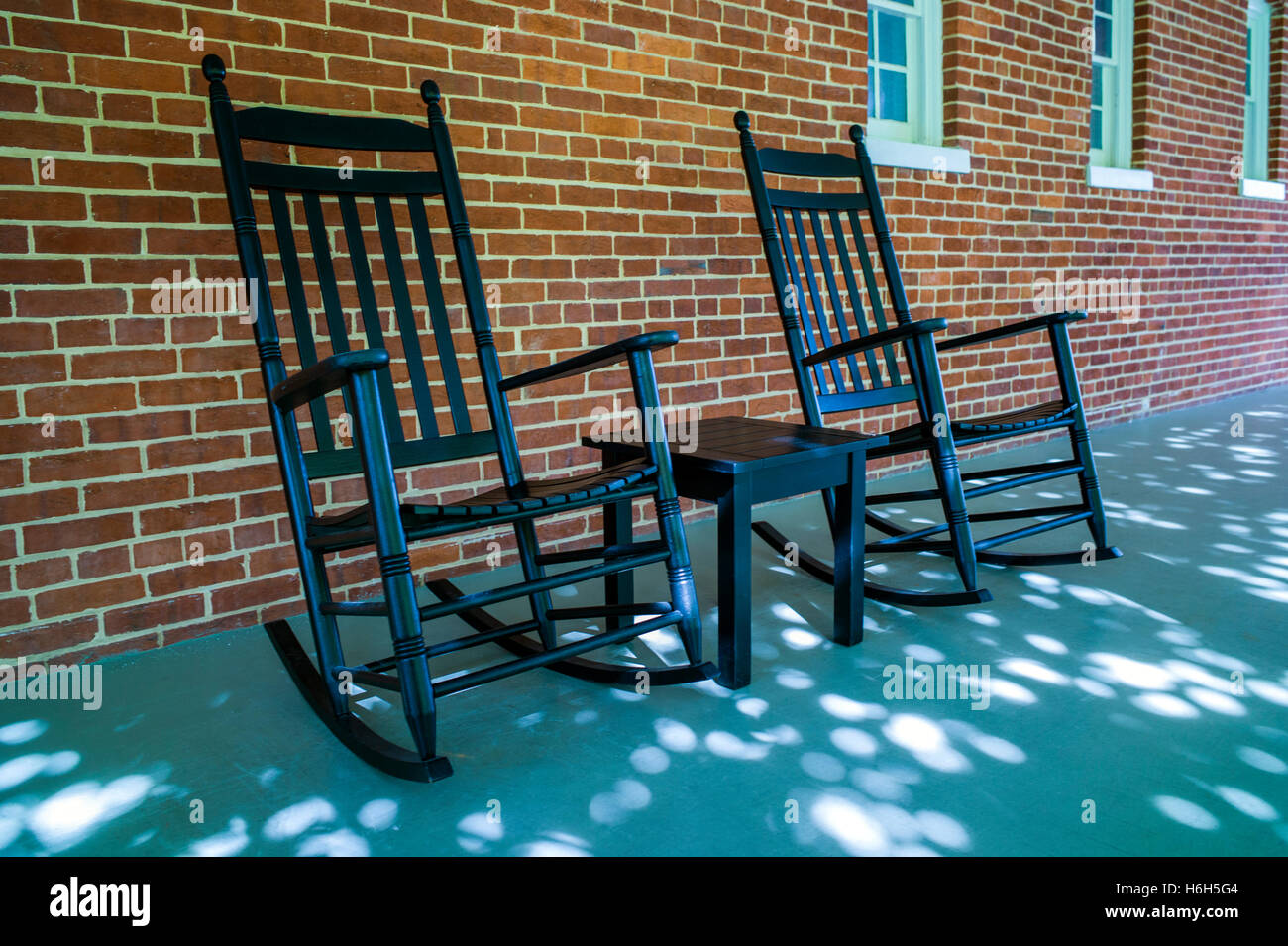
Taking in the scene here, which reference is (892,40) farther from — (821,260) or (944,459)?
(944,459)

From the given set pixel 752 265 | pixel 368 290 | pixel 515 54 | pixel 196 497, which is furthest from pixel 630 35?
pixel 196 497

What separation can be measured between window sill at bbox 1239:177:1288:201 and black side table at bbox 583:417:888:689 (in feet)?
15.7

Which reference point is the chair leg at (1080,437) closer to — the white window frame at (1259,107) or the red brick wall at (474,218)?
the red brick wall at (474,218)

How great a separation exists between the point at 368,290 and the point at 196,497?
2.03 feet

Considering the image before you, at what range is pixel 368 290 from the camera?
6.31 ft

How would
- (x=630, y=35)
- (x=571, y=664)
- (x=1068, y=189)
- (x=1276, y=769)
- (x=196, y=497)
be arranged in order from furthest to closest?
(x=1068, y=189) < (x=630, y=35) < (x=196, y=497) < (x=571, y=664) < (x=1276, y=769)

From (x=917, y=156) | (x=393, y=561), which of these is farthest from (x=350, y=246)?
(x=917, y=156)

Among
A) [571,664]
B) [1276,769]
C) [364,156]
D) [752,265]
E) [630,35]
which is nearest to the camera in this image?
[1276,769]

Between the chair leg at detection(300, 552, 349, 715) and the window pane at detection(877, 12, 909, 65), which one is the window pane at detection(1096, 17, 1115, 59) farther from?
the chair leg at detection(300, 552, 349, 715)

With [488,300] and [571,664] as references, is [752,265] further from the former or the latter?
[571,664]

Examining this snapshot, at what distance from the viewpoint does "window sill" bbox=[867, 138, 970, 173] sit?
3453 millimetres

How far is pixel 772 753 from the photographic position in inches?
60.2

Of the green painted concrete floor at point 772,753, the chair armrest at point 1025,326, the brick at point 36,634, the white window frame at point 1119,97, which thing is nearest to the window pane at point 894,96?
the white window frame at point 1119,97
